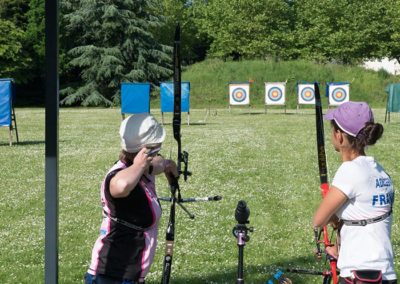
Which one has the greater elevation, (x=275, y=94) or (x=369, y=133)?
(x=275, y=94)

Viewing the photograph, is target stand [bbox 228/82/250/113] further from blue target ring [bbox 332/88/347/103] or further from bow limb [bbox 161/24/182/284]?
bow limb [bbox 161/24/182/284]

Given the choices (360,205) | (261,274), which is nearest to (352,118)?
(360,205)

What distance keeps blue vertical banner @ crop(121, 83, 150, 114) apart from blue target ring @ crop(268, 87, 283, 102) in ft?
40.1

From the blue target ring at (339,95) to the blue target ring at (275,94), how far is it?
8.90ft

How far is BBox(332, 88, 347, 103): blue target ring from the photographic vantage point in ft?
96.6

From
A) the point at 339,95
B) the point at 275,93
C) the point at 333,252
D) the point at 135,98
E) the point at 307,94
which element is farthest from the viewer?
the point at 307,94

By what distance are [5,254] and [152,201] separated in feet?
9.61

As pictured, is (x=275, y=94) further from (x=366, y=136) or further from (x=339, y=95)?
(x=366, y=136)

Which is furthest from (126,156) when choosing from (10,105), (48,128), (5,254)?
(10,105)

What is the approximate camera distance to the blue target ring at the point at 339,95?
29.4 m

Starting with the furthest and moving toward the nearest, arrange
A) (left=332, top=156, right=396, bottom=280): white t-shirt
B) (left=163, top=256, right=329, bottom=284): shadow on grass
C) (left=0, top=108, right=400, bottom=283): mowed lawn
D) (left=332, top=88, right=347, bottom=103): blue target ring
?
(left=332, top=88, right=347, bottom=103): blue target ring → (left=0, top=108, right=400, bottom=283): mowed lawn → (left=163, top=256, right=329, bottom=284): shadow on grass → (left=332, top=156, right=396, bottom=280): white t-shirt

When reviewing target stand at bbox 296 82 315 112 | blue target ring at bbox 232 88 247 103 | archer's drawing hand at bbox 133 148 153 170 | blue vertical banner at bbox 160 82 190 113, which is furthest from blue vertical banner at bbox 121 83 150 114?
archer's drawing hand at bbox 133 148 153 170

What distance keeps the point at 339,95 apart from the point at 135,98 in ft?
45.9

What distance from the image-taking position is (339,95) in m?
29.6
